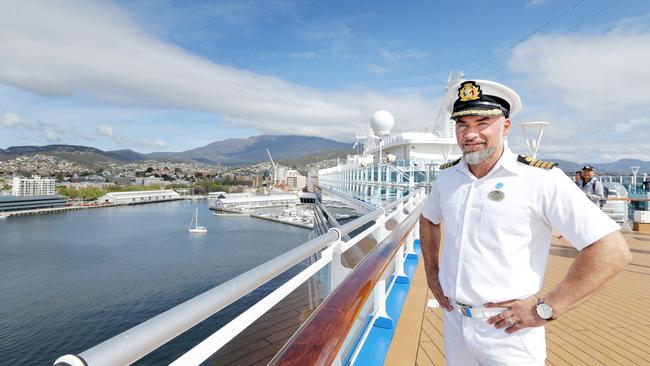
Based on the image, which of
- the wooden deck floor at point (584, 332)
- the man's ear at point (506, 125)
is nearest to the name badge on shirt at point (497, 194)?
the man's ear at point (506, 125)

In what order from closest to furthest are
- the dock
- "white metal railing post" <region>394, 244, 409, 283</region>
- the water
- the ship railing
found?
the ship railing → "white metal railing post" <region>394, 244, 409, 283</region> → the water → the dock

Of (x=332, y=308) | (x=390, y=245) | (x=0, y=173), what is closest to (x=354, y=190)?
(x=390, y=245)

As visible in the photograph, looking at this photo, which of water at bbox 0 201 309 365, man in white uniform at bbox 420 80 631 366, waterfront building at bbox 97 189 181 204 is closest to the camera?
man in white uniform at bbox 420 80 631 366

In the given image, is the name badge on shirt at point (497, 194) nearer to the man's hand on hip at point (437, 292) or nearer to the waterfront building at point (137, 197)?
the man's hand on hip at point (437, 292)

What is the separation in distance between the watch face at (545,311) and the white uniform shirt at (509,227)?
0.32ft

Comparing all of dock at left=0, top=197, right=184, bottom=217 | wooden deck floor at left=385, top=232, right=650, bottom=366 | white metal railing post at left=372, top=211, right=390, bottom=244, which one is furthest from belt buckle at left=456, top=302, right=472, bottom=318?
dock at left=0, top=197, right=184, bottom=217

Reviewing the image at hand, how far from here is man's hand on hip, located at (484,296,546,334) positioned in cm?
87

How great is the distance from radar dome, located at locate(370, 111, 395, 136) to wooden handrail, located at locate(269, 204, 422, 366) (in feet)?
66.3

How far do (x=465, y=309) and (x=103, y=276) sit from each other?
2785cm

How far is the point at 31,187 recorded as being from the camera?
77625 mm

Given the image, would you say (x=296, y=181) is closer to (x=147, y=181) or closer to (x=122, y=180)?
(x=147, y=181)

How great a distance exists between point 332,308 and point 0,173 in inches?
6884

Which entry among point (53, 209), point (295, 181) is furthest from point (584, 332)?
point (295, 181)

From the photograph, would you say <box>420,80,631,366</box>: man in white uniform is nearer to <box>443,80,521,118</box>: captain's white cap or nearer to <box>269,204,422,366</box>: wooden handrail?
<box>443,80,521,118</box>: captain's white cap
